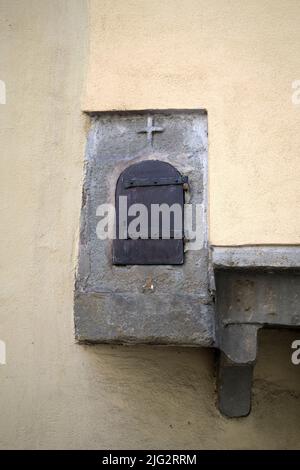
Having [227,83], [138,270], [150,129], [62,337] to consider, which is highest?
[227,83]

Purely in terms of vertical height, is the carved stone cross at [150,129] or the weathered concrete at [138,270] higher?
the carved stone cross at [150,129]

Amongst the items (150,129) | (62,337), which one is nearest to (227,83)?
(150,129)

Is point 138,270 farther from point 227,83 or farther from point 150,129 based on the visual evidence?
point 227,83

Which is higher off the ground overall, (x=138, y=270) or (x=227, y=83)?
(x=227, y=83)

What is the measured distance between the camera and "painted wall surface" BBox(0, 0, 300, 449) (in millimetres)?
2617

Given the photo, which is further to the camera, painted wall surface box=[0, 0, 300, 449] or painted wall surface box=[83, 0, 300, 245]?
painted wall surface box=[0, 0, 300, 449]

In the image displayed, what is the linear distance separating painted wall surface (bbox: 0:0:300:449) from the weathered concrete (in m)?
0.09

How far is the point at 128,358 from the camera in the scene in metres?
2.67

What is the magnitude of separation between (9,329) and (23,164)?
2.50ft

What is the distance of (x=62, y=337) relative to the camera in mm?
2633

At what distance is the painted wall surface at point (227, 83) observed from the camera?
7.90 feet

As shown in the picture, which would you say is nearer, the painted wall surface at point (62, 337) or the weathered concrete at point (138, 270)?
the weathered concrete at point (138, 270)

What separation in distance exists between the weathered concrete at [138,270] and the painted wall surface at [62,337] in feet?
0.31

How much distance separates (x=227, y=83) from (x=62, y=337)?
1.34 m
